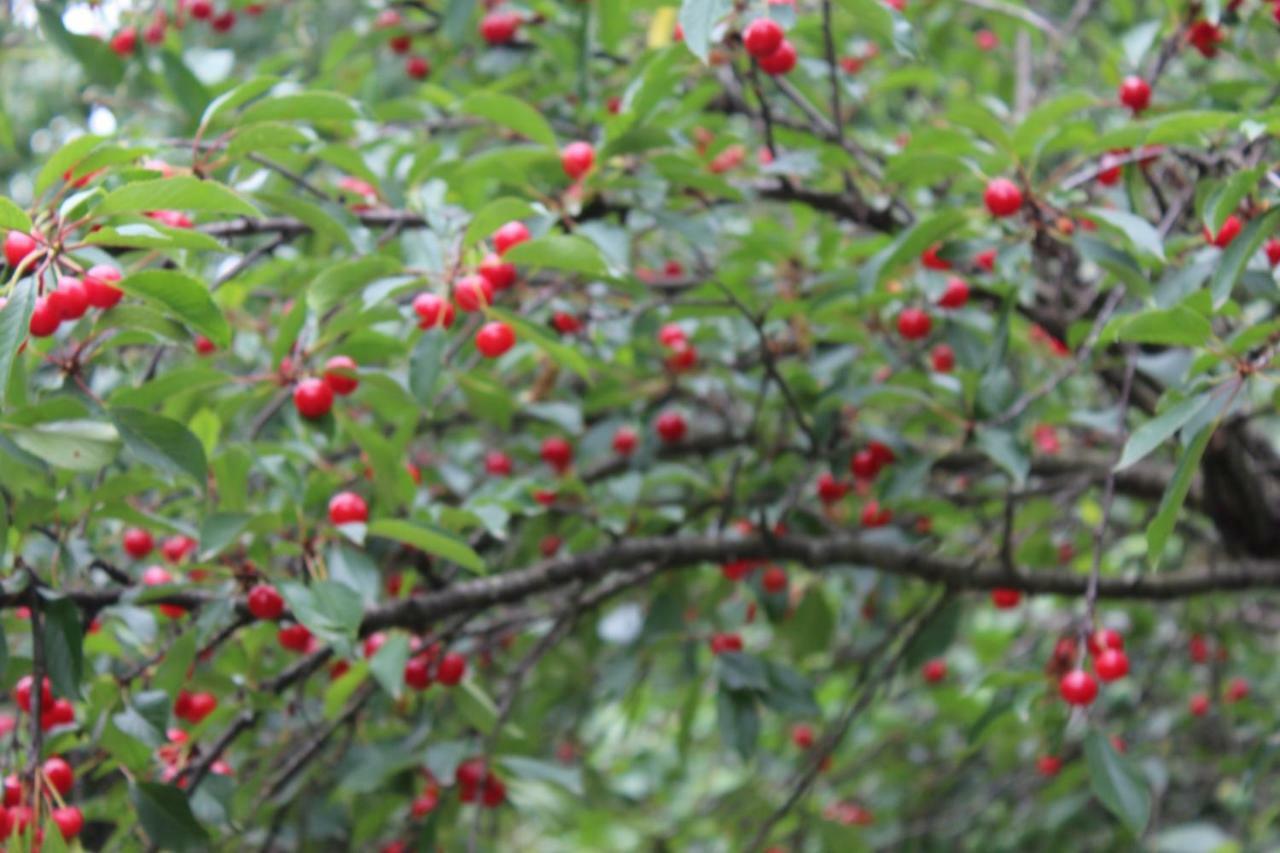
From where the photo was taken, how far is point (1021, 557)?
304 centimetres

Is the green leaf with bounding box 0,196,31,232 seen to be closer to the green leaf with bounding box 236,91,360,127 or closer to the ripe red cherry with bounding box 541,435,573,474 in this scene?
the green leaf with bounding box 236,91,360,127

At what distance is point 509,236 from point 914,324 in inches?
38.8

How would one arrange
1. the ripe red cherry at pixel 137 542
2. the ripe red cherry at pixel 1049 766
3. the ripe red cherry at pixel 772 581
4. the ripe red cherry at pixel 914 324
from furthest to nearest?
the ripe red cherry at pixel 1049 766 < the ripe red cherry at pixel 772 581 < the ripe red cherry at pixel 914 324 < the ripe red cherry at pixel 137 542

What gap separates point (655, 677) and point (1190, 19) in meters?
2.63

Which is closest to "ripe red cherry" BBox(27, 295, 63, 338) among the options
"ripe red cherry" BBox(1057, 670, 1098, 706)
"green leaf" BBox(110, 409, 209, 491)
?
"green leaf" BBox(110, 409, 209, 491)

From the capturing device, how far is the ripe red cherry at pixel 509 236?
198 cm

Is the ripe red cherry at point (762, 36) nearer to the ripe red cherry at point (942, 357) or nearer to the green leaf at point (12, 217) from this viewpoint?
the green leaf at point (12, 217)

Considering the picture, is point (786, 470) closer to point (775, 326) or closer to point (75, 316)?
point (775, 326)

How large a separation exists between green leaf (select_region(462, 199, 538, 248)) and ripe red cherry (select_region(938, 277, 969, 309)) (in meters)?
0.88

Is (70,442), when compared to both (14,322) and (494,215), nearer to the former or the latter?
(14,322)

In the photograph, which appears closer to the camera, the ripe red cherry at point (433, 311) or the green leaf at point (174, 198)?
the green leaf at point (174, 198)

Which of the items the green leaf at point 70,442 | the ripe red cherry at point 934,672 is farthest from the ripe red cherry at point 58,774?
the ripe red cherry at point 934,672

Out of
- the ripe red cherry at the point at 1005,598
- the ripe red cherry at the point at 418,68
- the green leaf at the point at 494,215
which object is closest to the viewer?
the green leaf at the point at 494,215

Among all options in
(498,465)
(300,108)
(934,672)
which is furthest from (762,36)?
(934,672)
